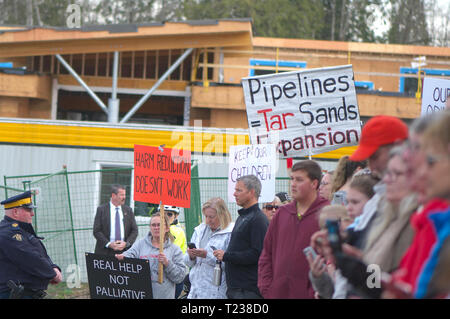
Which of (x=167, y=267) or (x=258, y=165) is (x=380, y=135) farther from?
(x=258, y=165)

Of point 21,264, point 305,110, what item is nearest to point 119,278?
point 21,264

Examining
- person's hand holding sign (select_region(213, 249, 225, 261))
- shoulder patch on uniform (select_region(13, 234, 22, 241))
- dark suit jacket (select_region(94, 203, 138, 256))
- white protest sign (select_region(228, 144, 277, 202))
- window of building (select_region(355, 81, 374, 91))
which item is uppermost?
window of building (select_region(355, 81, 374, 91))

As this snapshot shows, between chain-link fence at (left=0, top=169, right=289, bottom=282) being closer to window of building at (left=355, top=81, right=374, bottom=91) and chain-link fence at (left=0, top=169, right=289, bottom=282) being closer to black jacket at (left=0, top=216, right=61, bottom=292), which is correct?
black jacket at (left=0, top=216, right=61, bottom=292)

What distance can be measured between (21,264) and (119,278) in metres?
1.25

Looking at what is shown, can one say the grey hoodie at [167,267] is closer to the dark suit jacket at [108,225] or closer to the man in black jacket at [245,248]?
the man in black jacket at [245,248]

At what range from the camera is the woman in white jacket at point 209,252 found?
24.0 ft

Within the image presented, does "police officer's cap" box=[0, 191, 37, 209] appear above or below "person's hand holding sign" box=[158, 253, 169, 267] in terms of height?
above

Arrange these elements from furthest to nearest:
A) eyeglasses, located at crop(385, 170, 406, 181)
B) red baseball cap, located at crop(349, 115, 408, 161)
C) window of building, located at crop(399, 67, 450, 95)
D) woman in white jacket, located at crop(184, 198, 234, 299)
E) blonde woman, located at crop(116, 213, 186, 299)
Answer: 1. window of building, located at crop(399, 67, 450, 95)
2. blonde woman, located at crop(116, 213, 186, 299)
3. woman in white jacket, located at crop(184, 198, 234, 299)
4. red baseball cap, located at crop(349, 115, 408, 161)
5. eyeglasses, located at crop(385, 170, 406, 181)

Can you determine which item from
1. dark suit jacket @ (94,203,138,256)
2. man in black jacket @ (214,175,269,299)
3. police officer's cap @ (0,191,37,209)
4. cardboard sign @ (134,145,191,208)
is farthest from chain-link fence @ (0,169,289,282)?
man in black jacket @ (214,175,269,299)

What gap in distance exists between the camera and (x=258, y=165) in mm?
9109

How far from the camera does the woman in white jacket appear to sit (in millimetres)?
7324

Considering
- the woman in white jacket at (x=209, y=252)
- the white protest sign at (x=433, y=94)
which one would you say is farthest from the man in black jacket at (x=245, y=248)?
the white protest sign at (x=433, y=94)
